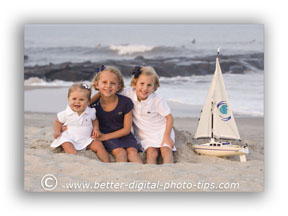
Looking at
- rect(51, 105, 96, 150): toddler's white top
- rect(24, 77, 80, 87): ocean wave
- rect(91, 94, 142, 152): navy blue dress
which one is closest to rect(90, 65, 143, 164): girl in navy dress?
rect(91, 94, 142, 152): navy blue dress

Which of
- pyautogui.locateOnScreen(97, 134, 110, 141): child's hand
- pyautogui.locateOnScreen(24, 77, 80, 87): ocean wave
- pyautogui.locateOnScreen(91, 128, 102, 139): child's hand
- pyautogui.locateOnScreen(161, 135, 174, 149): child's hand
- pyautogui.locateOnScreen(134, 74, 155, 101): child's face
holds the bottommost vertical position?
pyautogui.locateOnScreen(161, 135, 174, 149): child's hand

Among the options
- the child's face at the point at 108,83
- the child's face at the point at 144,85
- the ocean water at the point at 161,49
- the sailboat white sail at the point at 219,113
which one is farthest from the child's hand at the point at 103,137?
the sailboat white sail at the point at 219,113

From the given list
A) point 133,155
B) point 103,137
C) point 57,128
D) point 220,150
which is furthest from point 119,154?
point 220,150

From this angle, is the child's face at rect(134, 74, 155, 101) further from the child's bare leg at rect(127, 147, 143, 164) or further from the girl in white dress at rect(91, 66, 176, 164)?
the child's bare leg at rect(127, 147, 143, 164)

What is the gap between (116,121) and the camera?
4.98 metres

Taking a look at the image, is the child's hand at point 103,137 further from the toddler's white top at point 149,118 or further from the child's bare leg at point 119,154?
the toddler's white top at point 149,118

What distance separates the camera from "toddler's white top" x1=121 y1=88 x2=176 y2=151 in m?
4.99

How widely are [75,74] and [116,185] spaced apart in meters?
2.35

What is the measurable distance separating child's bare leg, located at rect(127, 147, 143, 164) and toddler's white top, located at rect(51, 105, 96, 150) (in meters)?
0.39

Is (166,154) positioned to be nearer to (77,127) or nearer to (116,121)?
(116,121)

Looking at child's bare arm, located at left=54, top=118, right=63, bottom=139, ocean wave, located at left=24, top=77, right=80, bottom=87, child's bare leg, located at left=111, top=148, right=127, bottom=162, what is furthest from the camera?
ocean wave, located at left=24, top=77, right=80, bottom=87

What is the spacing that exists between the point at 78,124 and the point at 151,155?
0.77 meters
